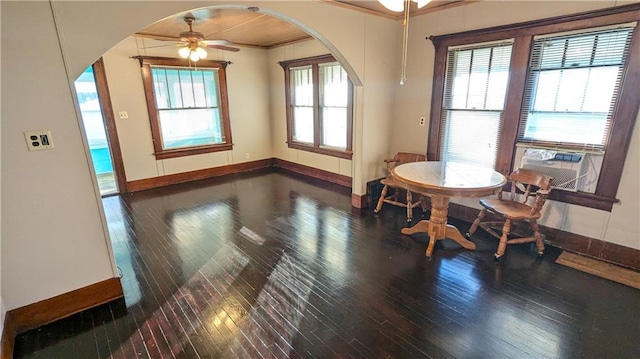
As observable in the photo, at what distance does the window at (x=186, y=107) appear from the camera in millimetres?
4977

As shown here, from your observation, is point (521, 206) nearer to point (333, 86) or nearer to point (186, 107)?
point (333, 86)

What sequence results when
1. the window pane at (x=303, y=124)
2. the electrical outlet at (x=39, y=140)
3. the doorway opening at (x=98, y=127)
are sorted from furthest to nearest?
the window pane at (x=303, y=124)
the doorway opening at (x=98, y=127)
the electrical outlet at (x=39, y=140)

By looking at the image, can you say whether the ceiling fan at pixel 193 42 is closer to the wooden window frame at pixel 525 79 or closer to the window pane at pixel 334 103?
the window pane at pixel 334 103

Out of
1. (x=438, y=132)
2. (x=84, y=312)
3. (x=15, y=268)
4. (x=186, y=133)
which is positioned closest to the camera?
(x=15, y=268)

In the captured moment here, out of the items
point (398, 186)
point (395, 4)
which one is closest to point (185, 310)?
point (395, 4)

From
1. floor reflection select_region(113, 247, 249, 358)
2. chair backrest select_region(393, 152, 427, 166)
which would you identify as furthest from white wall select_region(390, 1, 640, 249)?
floor reflection select_region(113, 247, 249, 358)

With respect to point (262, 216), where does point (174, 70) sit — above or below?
above

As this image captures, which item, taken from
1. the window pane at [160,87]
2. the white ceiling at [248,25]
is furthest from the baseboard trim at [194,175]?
the white ceiling at [248,25]

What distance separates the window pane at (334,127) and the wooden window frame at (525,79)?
1755 millimetres

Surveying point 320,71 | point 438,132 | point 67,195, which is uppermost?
point 320,71

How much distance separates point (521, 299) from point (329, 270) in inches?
59.0

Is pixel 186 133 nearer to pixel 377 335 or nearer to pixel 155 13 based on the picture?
pixel 155 13

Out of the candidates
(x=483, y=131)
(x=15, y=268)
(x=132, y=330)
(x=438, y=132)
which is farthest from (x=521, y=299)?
(x=15, y=268)

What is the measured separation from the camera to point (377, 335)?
6.37ft
